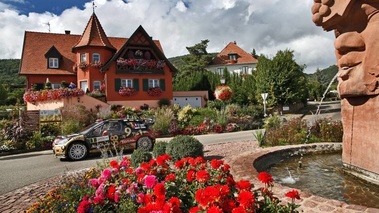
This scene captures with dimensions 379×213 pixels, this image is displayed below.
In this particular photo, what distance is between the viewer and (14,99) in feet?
152

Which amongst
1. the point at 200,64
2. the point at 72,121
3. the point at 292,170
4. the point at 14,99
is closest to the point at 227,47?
the point at 200,64

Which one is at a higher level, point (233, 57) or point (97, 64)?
point (233, 57)

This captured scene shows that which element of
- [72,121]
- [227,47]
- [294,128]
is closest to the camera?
[294,128]

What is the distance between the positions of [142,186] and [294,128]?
9.15 m

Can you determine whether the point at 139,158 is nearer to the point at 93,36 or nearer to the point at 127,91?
the point at 127,91

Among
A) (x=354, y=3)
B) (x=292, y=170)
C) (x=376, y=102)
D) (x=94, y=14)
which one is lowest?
(x=292, y=170)

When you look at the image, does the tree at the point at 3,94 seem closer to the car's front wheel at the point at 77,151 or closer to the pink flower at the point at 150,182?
the car's front wheel at the point at 77,151

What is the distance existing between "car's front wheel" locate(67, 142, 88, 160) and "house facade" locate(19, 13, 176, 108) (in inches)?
769

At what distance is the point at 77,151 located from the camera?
1131 cm

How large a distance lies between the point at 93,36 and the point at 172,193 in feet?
110

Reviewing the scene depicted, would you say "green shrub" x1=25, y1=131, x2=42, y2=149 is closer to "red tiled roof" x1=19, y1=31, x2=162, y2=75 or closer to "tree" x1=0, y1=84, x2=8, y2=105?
"red tiled roof" x1=19, y1=31, x2=162, y2=75

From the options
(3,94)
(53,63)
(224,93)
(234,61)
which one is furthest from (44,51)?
(234,61)

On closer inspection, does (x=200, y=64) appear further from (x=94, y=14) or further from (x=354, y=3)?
(x=354, y=3)

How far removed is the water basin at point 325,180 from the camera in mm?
4859
